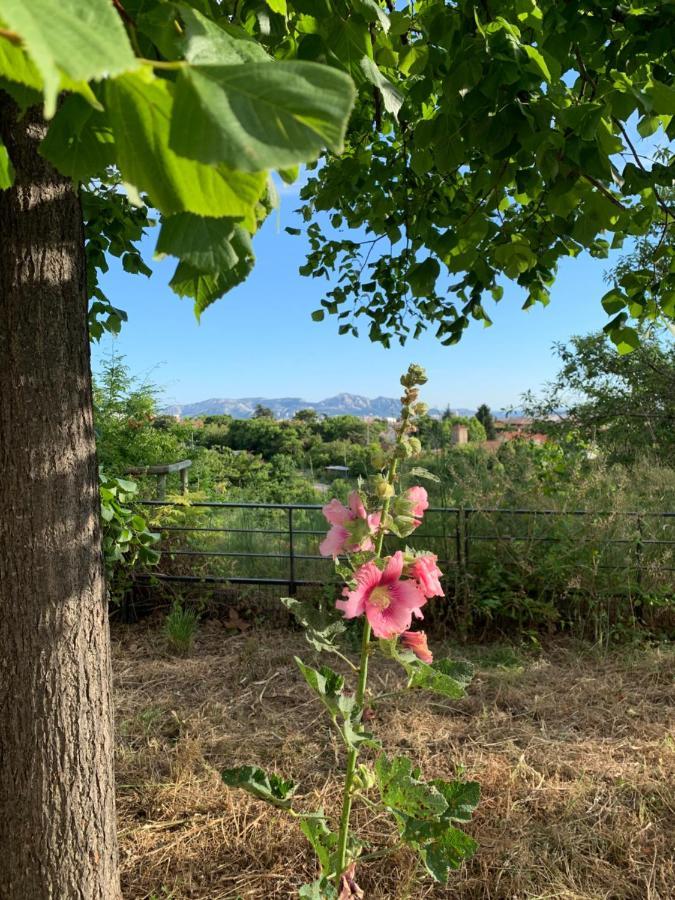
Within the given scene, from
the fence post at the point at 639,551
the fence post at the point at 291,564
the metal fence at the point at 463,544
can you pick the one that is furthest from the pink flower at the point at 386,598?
the fence post at the point at 639,551

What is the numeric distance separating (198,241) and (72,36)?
0.18 meters

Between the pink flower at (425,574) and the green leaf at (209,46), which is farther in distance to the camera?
the pink flower at (425,574)

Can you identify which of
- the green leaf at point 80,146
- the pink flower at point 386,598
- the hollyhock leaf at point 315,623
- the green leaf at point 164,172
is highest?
the green leaf at point 80,146

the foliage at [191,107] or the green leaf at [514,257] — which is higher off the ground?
the green leaf at [514,257]

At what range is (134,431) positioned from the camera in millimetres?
6391

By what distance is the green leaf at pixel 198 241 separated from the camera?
0.48 m

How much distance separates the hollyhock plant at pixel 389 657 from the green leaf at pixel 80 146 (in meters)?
0.87

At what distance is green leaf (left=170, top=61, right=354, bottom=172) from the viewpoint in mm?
354

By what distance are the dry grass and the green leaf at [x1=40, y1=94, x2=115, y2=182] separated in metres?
2.01

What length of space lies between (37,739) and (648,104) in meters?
2.13

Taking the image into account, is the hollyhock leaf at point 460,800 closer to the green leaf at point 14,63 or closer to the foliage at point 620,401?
the green leaf at point 14,63

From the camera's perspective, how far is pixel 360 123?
10.7ft

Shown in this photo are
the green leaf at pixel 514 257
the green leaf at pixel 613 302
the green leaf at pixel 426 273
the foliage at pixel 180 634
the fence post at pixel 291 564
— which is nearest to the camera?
the green leaf at pixel 426 273

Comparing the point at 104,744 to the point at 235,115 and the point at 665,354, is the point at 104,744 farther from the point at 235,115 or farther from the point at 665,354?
the point at 665,354
